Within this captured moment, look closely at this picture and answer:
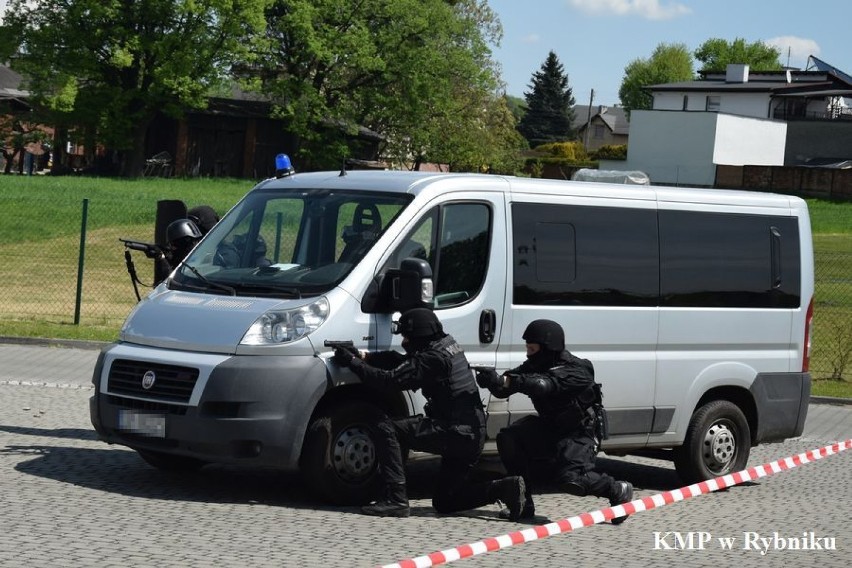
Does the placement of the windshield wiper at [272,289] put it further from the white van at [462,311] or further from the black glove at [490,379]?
the black glove at [490,379]

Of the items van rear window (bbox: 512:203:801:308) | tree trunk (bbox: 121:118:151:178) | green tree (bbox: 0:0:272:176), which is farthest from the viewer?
tree trunk (bbox: 121:118:151:178)

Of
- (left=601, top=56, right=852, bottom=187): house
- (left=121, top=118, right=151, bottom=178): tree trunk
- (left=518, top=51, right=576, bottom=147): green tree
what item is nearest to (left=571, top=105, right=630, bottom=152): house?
(left=518, top=51, right=576, bottom=147): green tree

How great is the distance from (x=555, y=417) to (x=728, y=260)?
2810 mm

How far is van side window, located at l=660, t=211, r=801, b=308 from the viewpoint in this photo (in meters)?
10.6

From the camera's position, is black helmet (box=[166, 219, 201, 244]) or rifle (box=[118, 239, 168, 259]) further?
rifle (box=[118, 239, 168, 259])

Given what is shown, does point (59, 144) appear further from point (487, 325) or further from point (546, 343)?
point (546, 343)

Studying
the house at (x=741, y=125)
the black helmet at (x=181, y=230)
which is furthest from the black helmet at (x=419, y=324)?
the house at (x=741, y=125)

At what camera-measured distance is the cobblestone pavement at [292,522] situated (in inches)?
290

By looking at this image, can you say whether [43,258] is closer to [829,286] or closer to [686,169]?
[829,286]

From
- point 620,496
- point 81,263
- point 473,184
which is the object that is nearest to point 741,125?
point 81,263

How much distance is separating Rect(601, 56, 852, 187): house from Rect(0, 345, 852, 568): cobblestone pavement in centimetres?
6662

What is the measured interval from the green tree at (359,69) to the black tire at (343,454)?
193 feet

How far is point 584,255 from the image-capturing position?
396 inches

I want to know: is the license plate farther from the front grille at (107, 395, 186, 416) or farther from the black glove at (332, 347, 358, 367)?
the black glove at (332, 347, 358, 367)
